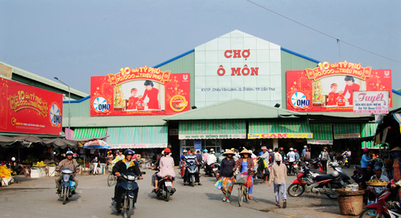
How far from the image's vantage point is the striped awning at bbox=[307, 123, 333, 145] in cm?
2884

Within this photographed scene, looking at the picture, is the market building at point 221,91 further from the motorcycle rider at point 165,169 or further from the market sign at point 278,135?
the motorcycle rider at point 165,169

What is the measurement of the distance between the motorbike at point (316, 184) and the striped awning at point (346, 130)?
1795 cm

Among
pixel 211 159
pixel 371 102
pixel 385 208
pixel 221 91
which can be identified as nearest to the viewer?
pixel 385 208

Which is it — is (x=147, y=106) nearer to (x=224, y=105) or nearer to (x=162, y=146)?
(x=162, y=146)

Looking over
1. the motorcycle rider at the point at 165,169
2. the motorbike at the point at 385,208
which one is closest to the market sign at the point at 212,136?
the motorcycle rider at the point at 165,169

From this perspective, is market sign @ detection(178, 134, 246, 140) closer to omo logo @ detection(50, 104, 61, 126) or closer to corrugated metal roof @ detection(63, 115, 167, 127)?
corrugated metal roof @ detection(63, 115, 167, 127)

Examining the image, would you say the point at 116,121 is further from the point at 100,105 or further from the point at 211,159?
the point at 211,159

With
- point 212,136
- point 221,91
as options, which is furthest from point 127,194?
point 221,91

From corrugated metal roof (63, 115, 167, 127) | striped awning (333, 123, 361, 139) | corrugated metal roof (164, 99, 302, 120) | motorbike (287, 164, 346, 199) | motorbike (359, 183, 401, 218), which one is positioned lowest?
motorbike (287, 164, 346, 199)

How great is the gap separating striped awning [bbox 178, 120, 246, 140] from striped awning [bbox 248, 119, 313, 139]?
34.7 inches

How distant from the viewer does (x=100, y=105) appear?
110 ft

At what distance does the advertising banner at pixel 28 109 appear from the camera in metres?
23.1

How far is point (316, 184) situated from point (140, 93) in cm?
2342

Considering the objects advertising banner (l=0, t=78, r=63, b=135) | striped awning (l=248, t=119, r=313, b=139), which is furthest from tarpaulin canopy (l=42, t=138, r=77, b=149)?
striped awning (l=248, t=119, r=313, b=139)
